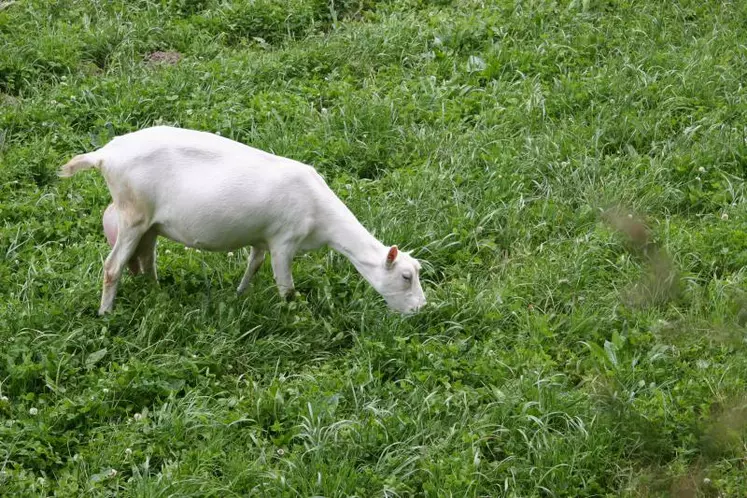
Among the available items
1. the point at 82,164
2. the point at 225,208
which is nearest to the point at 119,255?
the point at 82,164

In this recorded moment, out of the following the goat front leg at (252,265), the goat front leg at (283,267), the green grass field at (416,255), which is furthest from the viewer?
the goat front leg at (252,265)

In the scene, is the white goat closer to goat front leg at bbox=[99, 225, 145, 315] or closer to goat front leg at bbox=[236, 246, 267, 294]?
goat front leg at bbox=[99, 225, 145, 315]

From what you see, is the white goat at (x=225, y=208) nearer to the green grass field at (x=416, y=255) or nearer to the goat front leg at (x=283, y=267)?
the goat front leg at (x=283, y=267)

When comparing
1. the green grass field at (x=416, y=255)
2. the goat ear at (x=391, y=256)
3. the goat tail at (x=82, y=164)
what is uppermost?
the goat tail at (x=82, y=164)

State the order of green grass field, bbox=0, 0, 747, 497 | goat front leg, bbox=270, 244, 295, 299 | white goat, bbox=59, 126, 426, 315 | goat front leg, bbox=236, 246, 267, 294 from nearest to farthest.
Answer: green grass field, bbox=0, 0, 747, 497
white goat, bbox=59, 126, 426, 315
goat front leg, bbox=270, 244, 295, 299
goat front leg, bbox=236, 246, 267, 294

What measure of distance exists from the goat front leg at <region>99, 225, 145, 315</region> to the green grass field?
200 mm

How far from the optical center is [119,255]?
7355 mm

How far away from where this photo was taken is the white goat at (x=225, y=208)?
723 cm

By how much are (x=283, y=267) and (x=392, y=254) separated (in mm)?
688

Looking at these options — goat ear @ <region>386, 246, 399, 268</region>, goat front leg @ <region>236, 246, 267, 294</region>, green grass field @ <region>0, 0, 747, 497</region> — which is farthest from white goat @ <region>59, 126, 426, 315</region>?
green grass field @ <region>0, 0, 747, 497</region>

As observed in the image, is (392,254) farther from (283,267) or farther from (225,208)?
(225,208)

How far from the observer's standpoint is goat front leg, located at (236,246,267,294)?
7.73 meters

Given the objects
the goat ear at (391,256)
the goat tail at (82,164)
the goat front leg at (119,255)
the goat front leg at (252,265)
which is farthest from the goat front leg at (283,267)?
the goat tail at (82,164)

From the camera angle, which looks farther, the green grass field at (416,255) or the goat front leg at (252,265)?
the goat front leg at (252,265)
